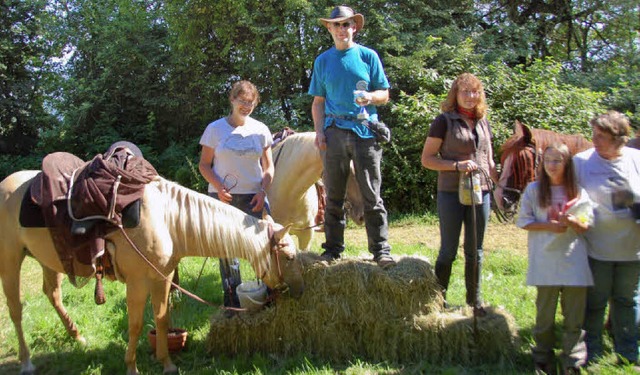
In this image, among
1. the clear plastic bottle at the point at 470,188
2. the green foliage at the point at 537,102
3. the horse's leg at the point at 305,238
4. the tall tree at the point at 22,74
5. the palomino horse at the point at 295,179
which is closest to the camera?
the clear plastic bottle at the point at 470,188

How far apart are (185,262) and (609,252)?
4.72 meters

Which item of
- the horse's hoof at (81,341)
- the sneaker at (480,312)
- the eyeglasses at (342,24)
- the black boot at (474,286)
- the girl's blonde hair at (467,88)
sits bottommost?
the horse's hoof at (81,341)

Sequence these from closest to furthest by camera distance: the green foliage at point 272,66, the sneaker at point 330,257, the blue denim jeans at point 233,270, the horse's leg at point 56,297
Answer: the sneaker at point 330,257
the blue denim jeans at point 233,270
the horse's leg at point 56,297
the green foliage at point 272,66

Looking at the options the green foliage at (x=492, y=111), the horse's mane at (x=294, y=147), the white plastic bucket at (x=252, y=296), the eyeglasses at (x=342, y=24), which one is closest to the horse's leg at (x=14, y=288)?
the white plastic bucket at (x=252, y=296)

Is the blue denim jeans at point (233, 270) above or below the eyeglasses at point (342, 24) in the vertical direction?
below

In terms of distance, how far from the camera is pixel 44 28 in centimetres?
1218

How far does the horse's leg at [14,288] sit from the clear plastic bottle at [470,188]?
3.17 meters

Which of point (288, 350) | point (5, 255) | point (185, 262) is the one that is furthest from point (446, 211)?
point (185, 262)

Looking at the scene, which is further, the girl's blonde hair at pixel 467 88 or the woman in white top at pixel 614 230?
the girl's blonde hair at pixel 467 88

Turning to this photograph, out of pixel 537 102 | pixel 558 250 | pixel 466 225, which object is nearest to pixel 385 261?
pixel 466 225

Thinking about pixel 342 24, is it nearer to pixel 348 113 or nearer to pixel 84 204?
pixel 348 113

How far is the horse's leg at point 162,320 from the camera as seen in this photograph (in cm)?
341

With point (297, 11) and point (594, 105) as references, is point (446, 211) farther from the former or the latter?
point (297, 11)

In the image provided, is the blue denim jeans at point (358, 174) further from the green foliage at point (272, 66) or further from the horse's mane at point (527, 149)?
the green foliage at point (272, 66)
